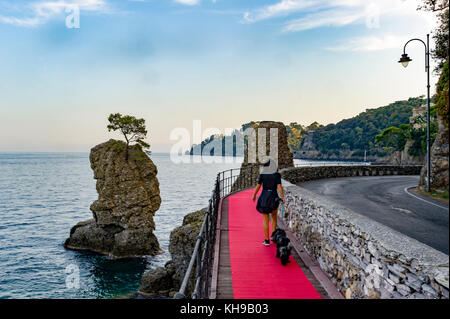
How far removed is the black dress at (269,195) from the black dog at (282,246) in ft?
1.83

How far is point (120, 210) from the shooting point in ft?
114

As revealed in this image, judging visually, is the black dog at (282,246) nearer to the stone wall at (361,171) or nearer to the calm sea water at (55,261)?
the stone wall at (361,171)

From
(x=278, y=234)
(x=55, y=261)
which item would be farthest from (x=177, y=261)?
(x=55, y=261)

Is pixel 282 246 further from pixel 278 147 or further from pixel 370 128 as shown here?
pixel 370 128

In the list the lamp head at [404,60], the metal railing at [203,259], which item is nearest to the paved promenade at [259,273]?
the metal railing at [203,259]

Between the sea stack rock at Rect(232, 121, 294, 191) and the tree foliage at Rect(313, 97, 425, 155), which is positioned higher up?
the tree foliage at Rect(313, 97, 425, 155)

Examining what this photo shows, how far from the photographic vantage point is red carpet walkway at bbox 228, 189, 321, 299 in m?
5.32

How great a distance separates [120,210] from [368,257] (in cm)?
3367

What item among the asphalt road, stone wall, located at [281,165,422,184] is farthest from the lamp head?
stone wall, located at [281,165,422,184]

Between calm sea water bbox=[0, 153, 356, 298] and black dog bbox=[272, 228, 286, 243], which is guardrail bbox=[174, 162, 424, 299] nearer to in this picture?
black dog bbox=[272, 228, 286, 243]

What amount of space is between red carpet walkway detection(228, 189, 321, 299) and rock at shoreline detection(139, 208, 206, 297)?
7934 millimetres
